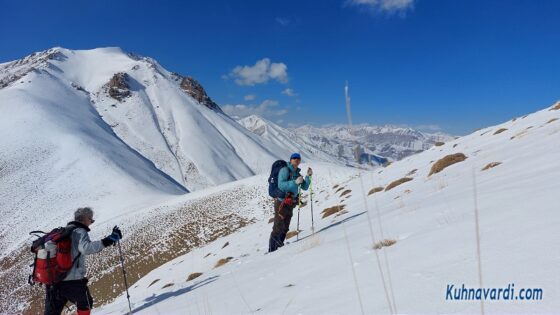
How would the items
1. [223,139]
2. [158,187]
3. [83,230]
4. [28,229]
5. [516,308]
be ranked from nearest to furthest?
[516,308] < [83,230] < [28,229] < [158,187] < [223,139]

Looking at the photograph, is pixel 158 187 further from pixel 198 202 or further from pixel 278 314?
pixel 278 314

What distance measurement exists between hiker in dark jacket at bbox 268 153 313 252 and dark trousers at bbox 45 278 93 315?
522 centimetres

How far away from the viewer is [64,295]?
21.6 feet

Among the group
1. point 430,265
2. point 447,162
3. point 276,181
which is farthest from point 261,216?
point 430,265

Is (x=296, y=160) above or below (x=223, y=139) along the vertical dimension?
below

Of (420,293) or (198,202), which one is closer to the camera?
(420,293)

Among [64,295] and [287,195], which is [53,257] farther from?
[287,195]

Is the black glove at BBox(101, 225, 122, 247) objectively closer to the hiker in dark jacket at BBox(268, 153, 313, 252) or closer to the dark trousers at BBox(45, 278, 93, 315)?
the dark trousers at BBox(45, 278, 93, 315)

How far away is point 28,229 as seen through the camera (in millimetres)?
59250

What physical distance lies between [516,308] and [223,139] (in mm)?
168386

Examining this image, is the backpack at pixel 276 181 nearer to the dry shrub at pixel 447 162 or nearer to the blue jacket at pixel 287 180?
the blue jacket at pixel 287 180

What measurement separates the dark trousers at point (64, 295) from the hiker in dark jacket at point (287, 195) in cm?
522

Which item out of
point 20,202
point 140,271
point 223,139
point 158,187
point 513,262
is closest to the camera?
point 513,262

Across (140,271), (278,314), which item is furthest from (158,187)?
(278,314)
